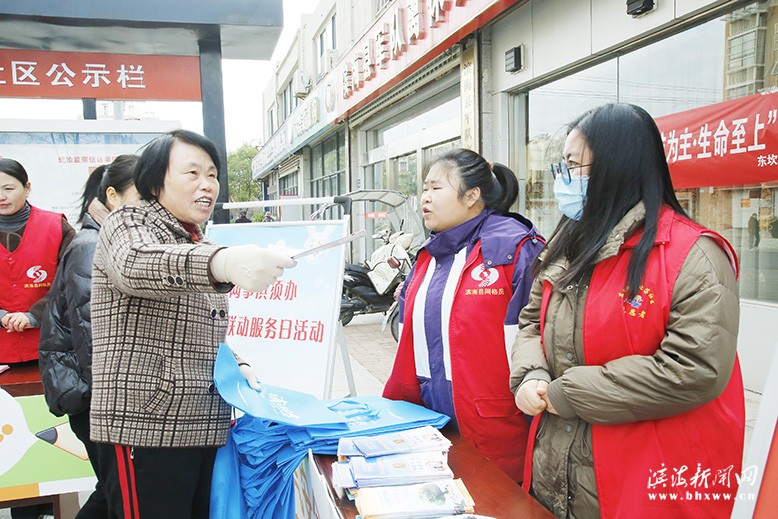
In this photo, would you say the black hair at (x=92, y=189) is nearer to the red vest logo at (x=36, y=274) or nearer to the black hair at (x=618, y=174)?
the red vest logo at (x=36, y=274)

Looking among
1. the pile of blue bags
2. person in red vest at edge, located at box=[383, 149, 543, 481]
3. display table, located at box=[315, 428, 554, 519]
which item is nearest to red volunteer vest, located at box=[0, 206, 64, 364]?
the pile of blue bags

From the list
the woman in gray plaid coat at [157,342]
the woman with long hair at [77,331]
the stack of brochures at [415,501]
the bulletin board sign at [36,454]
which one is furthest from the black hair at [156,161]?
the bulletin board sign at [36,454]

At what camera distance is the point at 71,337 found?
194 cm

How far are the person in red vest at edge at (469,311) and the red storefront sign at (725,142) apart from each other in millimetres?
2471

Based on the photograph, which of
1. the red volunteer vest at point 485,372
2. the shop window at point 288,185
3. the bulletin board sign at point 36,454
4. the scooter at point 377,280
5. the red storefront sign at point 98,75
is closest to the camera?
the red volunteer vest at point 485,372

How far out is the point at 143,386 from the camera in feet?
4.37

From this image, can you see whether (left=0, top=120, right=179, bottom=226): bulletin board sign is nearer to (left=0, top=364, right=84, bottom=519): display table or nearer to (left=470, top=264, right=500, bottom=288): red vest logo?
(left=0, top=364, right=84, bottom=519): display table

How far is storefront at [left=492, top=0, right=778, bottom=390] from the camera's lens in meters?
3.72

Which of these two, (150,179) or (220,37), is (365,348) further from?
(150,179)

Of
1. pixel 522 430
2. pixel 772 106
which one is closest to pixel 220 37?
pixel 522 430

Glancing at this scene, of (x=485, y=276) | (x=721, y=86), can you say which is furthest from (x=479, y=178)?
(x=721, y=86)

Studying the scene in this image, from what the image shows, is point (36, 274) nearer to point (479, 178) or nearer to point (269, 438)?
point (269, 438)

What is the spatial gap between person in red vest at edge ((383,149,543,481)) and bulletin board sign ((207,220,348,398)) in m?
0.99

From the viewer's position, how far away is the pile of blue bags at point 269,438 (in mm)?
1374
